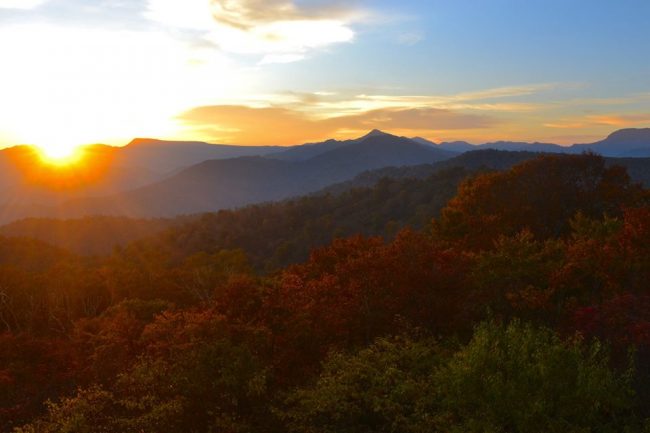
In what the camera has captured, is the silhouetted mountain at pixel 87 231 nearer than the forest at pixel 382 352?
No

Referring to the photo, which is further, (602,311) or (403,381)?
(602,311)

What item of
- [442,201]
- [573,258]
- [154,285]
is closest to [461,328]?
[573,258]

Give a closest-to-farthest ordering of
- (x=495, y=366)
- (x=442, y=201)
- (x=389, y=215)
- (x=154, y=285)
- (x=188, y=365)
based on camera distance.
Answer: (x=495, y=366), (x=188, y=365), (x=154, y=285), (x=442, y=201), (x=389, y=215)

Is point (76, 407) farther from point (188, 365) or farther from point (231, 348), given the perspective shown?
point (231, 348)

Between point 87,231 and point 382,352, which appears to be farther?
point 87,231

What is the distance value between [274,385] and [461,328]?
6989mm

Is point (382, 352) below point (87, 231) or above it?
above

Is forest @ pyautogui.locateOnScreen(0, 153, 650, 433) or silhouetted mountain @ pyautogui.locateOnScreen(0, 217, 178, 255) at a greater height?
forest @ pyautogui.locateOnScreen(0, 153, 650, 433)

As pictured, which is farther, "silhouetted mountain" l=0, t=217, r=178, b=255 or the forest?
"silhouetted mountain" l=0, t=217, r=178, b=255

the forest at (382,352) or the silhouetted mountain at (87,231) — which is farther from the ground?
the forest at (382,352)

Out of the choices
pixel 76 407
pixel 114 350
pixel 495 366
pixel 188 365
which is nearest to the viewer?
pixel 495 366

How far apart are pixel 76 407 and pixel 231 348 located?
4.55 metres

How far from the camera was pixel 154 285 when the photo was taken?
41.4 metres

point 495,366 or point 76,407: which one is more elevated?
point 495,366
